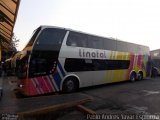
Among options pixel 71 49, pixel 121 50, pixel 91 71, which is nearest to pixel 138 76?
pixel 121 50

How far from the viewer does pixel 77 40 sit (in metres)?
8.84

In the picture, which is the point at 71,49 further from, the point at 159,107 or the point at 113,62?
the point at 159,107

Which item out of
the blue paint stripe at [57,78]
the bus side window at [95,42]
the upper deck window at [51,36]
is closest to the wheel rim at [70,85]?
the blue paint stripe at [57,78]

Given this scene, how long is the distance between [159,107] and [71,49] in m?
4.79

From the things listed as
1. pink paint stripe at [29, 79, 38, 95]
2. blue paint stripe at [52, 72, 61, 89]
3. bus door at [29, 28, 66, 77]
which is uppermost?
bus door at [29, 28, 66, 77]

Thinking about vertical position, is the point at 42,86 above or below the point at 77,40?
below

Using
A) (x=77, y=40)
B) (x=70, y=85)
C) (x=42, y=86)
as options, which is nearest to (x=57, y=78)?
(x=42, y=86)

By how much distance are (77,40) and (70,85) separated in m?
2.47

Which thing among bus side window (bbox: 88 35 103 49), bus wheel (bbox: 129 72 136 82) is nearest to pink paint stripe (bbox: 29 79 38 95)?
bus side window (bbox: 88 35 103 49)

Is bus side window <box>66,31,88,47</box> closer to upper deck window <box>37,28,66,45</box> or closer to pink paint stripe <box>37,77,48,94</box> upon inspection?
upper deck window <box>37,28,66,45</box>

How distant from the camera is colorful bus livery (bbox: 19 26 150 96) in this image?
7.21m

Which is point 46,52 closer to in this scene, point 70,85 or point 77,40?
point 77,40

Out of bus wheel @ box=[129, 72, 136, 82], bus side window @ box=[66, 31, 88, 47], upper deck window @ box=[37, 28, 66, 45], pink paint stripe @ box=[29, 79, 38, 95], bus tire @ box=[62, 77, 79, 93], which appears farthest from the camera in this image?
bus wheel @ box=[129, 72, 136, 82]

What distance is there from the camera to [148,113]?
532 cm
